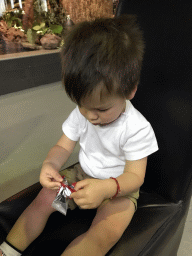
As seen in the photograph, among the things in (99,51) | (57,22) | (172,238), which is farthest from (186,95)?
(57,22)

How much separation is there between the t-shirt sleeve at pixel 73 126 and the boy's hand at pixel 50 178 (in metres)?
0.12

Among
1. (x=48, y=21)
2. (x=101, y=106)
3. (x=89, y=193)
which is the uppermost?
(x=48, y=21)

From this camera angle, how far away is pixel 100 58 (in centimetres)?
49

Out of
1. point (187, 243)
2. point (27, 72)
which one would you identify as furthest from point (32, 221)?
point (27, 72)

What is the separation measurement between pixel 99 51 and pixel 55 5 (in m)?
1.30

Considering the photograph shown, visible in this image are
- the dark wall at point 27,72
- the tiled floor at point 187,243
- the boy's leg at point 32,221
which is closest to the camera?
the boy's leg at point 32,221

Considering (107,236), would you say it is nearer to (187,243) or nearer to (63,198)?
(63,198)

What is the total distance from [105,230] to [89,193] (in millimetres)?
99

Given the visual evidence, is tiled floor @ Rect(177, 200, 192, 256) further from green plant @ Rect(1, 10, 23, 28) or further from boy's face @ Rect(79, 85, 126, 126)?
green plant @ Rect(1, 10, 23, 28)

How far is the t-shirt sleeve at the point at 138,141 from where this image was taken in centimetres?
61

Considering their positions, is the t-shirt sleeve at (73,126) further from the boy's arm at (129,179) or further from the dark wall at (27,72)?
the dark wall at (27,72)

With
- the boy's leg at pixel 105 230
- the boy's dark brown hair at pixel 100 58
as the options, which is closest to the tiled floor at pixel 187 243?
the boy's leg at pixel 105 230

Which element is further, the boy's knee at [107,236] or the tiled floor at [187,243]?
the tiled floor at [187,243]

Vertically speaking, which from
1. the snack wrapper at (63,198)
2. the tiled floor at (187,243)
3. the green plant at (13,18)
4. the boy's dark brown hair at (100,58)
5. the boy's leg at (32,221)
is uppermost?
the green plant at (13,18)
